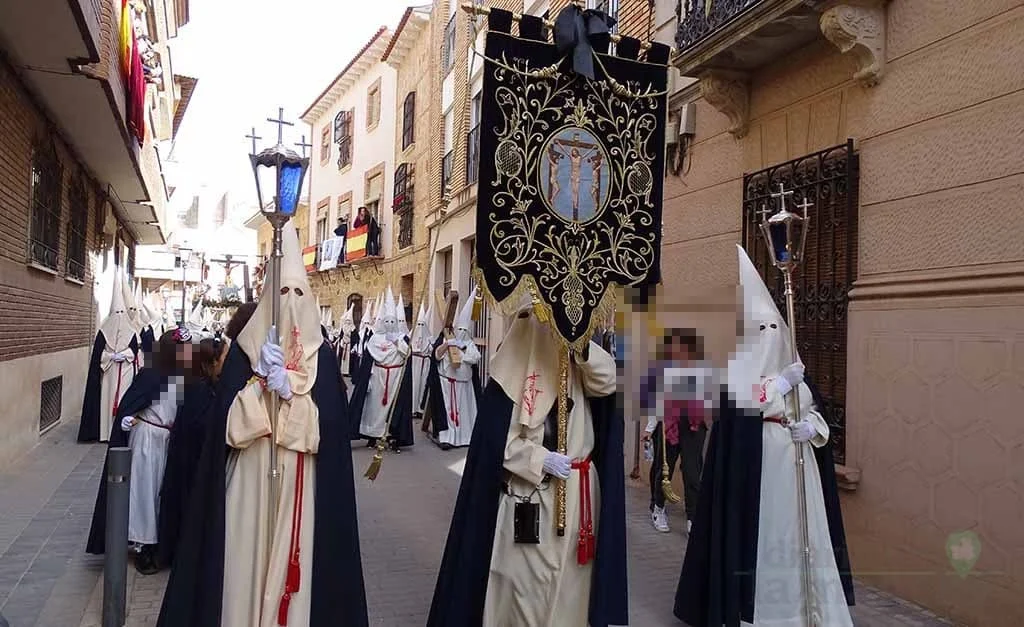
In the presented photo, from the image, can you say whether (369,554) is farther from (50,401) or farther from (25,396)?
(50,401)

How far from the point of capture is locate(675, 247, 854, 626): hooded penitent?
468cm

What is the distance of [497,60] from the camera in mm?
3902

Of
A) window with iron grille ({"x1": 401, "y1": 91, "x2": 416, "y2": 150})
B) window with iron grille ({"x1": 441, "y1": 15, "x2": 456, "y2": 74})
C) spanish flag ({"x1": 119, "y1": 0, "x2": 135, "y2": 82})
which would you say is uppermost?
window with iron grille ({"x1": 441, "y1": 15, "x2": 456, "y2": 74})

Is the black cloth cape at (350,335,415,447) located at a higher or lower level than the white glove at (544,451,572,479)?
lower

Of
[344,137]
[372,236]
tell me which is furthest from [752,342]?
[344,137]

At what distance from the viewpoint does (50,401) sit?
1188 centimetres

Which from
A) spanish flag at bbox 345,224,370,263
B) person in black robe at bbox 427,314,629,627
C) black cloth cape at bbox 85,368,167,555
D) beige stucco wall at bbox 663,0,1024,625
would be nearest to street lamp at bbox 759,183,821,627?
beige stucco wall at bbox 663,0,1024,625

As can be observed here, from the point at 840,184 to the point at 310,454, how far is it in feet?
15.6

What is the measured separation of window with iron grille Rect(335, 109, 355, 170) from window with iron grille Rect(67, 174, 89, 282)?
16.2m

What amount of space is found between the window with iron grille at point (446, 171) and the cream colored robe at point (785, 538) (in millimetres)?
15311

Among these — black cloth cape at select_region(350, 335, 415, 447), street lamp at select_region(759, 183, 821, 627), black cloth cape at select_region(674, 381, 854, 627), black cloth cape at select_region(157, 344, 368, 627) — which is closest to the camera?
black cloth cape at select_region(157, 344, 368, 627)

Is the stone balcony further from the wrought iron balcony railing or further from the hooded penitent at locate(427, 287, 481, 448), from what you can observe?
the hooded penitent at locate(427, 287, 481, 448)

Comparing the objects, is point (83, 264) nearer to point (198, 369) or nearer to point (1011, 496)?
point (198, 369)

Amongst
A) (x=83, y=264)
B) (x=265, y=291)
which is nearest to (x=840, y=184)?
(x=265, y=291)
